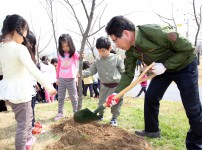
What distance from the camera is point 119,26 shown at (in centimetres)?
249

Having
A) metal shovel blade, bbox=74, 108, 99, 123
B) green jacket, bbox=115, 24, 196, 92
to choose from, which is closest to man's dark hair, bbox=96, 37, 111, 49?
green jacket, bbox=115, 24, 196, 92

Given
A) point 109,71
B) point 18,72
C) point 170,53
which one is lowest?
point 109,71

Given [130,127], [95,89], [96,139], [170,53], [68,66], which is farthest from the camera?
[95,89]

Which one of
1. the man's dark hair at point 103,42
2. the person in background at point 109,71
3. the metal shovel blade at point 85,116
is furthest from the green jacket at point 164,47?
the person in background at point 109,71

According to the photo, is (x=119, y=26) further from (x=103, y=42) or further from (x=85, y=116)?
(x=103, y=42)

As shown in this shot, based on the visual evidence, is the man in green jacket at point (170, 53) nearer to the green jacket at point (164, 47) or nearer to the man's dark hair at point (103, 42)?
the green jacket at point (164, 47)

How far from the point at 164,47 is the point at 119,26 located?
52 cm

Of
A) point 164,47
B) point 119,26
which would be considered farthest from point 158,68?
point 119,26

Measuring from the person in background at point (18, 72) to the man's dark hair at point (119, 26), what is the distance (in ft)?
2.76

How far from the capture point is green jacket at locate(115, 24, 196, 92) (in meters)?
2.45

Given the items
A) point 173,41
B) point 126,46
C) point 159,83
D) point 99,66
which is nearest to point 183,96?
point 159,83

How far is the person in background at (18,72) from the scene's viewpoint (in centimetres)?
242

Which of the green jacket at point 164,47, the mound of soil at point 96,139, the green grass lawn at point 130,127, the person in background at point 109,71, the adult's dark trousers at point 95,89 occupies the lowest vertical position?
the adult's dark trousers at point 95,89

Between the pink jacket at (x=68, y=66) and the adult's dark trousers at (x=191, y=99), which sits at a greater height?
the pink jacket at (x=68, y=66)
